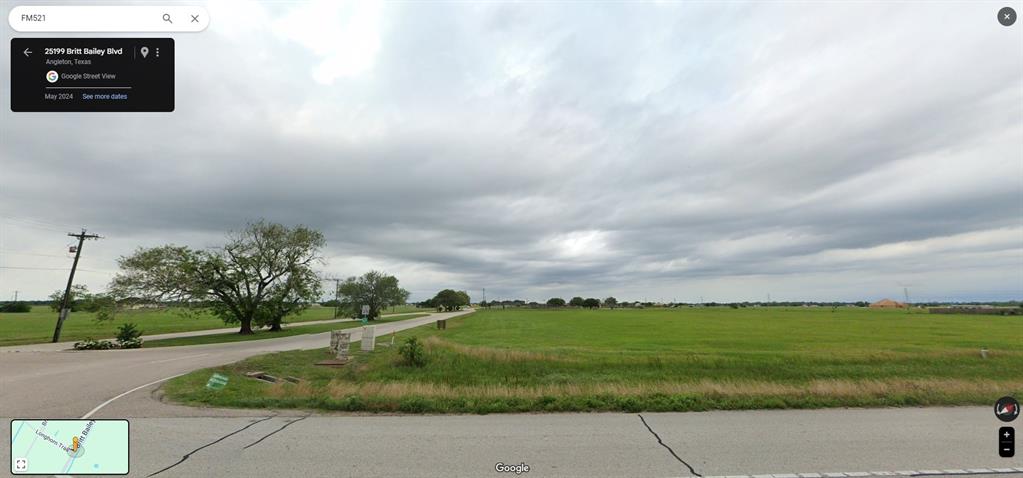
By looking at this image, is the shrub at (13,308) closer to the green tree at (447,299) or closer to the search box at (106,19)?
the green tree at (447,299)

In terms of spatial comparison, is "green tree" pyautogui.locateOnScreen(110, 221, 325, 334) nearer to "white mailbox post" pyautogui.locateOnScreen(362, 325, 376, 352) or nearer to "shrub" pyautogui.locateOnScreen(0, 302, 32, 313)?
"white mailbox post" pyautogui.locateOnScreen(362, 325, 376, 352)

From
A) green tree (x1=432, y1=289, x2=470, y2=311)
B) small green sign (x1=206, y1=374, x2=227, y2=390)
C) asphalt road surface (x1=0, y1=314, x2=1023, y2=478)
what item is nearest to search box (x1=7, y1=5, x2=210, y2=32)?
asphalt road surface (x1=0, y1=314, x2=1023, y2=478)

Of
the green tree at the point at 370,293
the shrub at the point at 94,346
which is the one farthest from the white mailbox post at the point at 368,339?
the green tree at the point at 370,293

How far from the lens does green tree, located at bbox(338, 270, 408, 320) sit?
99.5 metres

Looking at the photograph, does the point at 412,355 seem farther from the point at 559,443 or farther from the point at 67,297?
the point at 67,297

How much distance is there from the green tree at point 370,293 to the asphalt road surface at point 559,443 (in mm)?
90605

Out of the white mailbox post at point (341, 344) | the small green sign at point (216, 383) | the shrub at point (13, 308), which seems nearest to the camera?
the small green sign at point (216, 383)

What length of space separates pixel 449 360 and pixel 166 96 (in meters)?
15.9

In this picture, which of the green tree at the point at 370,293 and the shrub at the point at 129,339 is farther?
the green tree at the point at 370,293

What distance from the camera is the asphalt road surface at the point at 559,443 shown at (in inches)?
229

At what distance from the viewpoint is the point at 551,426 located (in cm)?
800

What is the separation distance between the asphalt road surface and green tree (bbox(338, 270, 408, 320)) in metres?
90.6

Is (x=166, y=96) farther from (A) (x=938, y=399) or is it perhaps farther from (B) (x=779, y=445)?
(A) (x=938, y=399)

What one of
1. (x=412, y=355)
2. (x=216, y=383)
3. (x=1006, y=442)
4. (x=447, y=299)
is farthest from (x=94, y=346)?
(x=447, y=299)
